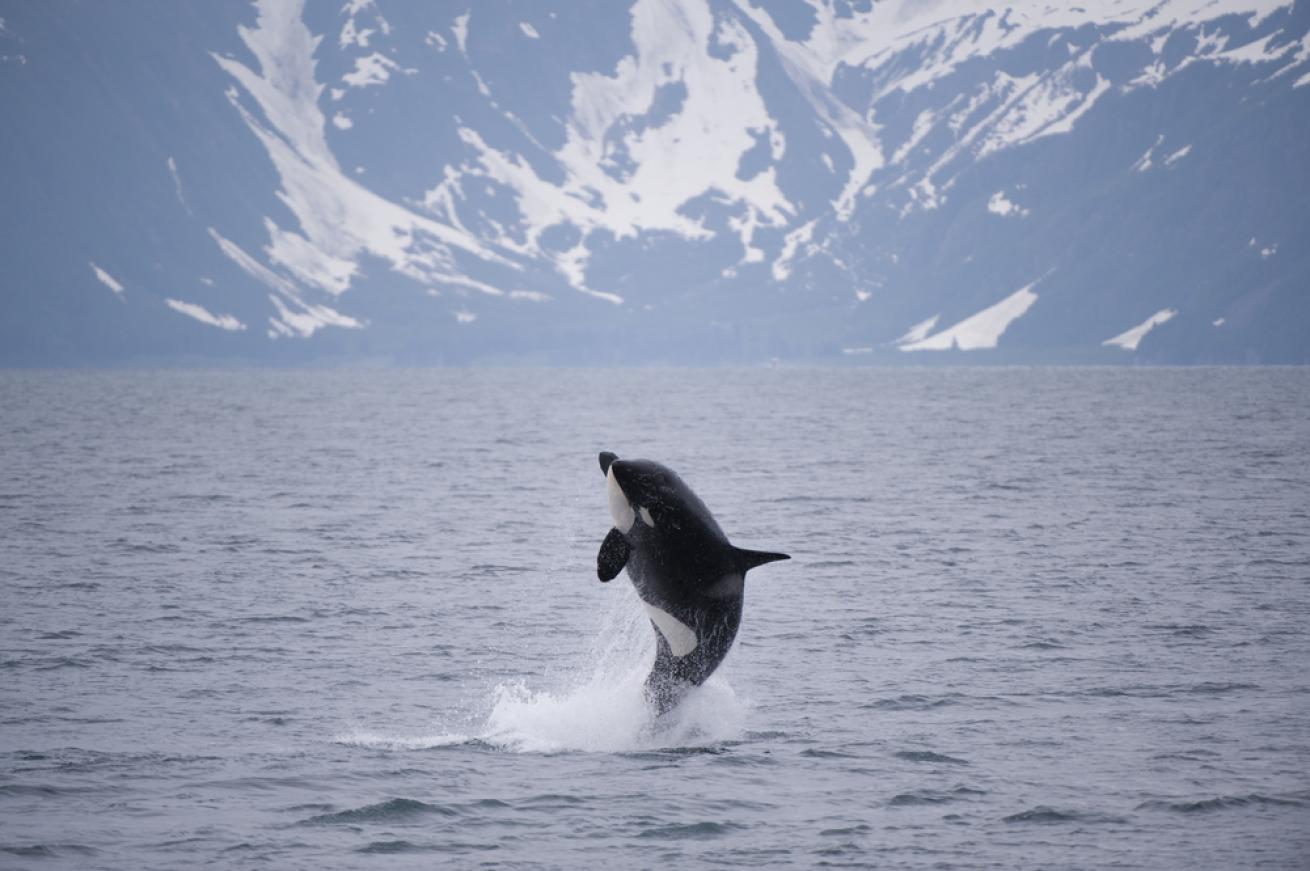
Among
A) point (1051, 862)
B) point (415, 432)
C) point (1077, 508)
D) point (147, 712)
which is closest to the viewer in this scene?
point (1051, 862)

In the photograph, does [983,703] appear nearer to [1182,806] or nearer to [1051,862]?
[1182,806]

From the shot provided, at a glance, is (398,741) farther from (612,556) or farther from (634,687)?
(612,556)

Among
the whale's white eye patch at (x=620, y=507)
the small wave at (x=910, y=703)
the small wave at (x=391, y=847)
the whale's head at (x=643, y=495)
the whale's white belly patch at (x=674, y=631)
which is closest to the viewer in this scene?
the small wave at (x=391, y=847)

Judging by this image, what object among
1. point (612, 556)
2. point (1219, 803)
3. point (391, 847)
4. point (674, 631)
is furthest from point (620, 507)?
point (1219, 803)

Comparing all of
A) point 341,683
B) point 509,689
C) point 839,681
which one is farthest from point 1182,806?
point 341,683

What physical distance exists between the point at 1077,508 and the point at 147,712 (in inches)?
1503

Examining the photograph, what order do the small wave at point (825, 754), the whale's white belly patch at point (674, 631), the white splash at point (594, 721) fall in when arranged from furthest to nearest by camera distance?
1. the white splash at point (594, 721)
2. the small wave at point (825, 754)
3. the whale's white belly patch at point (674, 631)

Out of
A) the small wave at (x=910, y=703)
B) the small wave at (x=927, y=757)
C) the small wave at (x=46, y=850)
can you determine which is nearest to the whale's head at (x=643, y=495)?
the small wave at (x=927, y=757)

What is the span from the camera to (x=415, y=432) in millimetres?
119562

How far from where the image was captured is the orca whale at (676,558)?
23.2m

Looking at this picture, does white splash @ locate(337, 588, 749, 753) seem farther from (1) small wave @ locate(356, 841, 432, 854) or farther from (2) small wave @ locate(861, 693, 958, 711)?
(1) small wave @ locate(356, 841, 432, 854)

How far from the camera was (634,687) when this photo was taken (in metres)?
29.0

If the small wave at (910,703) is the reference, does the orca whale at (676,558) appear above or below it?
above

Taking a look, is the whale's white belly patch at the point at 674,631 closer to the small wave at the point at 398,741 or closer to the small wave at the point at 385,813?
the small wave at the point at 385,813
